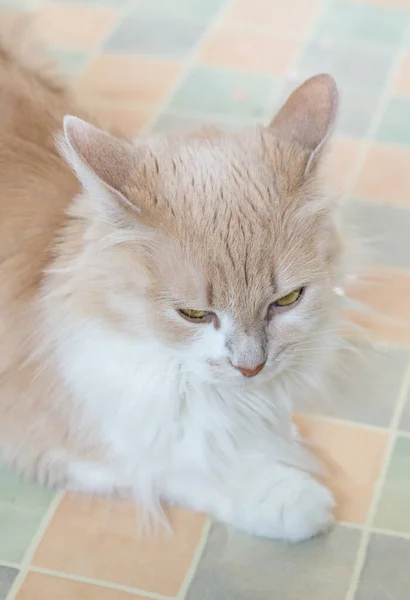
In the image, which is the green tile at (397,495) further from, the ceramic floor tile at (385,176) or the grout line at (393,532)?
the ceramic floor tile at (385,176)

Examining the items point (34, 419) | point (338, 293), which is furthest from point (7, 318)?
point (338, 293)

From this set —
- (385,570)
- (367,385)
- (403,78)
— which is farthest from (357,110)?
(385,570)

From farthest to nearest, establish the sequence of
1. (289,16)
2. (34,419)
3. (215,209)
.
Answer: (289,16)
(34,419)
(215,209)

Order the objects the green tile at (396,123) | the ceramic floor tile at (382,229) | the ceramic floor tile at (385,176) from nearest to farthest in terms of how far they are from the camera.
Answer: the ceramic floor tile at (382,229), the ceramic floor tile at (385,176), the green tile at (396,123)

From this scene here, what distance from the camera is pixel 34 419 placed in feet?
4.69

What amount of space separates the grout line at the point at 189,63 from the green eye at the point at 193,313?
4.10 ft

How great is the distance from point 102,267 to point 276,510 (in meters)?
0.56

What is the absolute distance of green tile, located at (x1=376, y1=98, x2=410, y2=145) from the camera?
90.7 inches

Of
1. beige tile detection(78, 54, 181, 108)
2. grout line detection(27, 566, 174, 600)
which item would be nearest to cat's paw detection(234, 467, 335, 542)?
grout line detection(27, 566, 174, 600)

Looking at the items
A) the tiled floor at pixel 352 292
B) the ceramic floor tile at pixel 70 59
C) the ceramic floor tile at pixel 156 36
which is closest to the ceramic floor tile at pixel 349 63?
the tiled floor at pixel 352 292

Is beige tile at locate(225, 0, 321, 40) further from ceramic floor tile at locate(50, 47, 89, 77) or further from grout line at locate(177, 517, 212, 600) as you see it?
grout line at locate(177, 517, 212, 600)

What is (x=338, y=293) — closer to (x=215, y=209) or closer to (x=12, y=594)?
(x=215, y=209)

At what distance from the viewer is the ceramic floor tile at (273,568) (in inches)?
53.5

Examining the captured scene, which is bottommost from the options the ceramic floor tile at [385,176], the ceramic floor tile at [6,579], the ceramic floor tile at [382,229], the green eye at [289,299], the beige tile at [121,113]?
the ceramic floor tile at [6,579]
